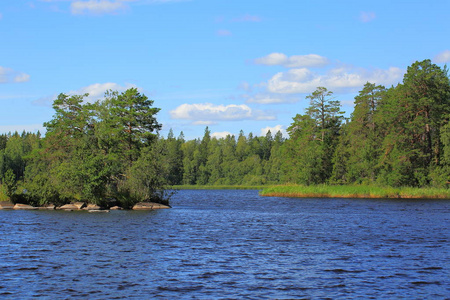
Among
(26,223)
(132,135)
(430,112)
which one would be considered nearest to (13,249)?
(26,223)

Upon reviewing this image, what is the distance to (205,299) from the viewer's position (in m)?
18.3

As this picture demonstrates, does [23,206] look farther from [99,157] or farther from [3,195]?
[99,157]

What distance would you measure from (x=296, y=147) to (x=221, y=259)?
3996 inches

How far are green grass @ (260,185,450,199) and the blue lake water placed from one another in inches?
1432

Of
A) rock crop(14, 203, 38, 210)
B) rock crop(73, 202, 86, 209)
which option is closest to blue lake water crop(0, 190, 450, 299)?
rock crop(73, 202, 86, 209)

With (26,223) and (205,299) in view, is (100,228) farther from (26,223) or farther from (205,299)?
(205,299)

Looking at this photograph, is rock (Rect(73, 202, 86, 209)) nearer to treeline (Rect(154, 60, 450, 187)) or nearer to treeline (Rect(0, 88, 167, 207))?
treeline (Rect(0, 88, 167, 207))

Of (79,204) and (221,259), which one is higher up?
(79,204)

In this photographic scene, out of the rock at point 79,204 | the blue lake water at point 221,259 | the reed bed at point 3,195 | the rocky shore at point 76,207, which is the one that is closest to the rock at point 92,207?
the rocky shore at point 76,207

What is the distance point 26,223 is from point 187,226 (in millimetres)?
13884

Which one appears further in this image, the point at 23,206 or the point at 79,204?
the point at 23,206

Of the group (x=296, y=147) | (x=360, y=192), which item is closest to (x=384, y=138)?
(x=360, y=192)

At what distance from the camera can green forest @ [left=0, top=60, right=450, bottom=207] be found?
57188 millimetres

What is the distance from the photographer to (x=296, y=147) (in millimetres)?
126125
